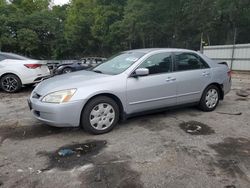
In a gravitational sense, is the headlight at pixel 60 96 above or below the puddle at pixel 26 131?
above

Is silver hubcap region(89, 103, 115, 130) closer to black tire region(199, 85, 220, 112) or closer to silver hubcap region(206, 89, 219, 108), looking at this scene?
black tire region(199, 85, 220, 112)

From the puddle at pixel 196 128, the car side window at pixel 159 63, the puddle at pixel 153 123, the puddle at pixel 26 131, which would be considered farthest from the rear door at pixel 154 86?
the puddle at pixel 26 131

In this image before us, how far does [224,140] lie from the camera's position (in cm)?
460

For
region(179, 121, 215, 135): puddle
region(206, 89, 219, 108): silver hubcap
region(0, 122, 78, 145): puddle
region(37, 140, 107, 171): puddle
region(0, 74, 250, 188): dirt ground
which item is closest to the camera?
region(0, 74, 250, 188): dirt ground

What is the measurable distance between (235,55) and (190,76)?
12507mm

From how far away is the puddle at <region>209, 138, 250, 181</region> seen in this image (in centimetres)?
356

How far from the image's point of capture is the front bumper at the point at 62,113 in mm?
4516

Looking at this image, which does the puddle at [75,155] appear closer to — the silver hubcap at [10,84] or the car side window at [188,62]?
the car side window at [188,62]

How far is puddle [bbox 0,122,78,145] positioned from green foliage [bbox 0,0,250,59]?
17.5 m

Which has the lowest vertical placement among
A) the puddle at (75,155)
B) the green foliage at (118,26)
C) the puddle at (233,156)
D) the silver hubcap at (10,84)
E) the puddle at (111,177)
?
the puddle at (233,156)

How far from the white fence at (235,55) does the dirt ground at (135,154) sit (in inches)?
455

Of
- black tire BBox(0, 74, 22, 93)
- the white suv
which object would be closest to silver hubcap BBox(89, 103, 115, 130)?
the white suv

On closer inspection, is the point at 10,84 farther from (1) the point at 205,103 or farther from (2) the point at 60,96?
(1) the point at 205,103

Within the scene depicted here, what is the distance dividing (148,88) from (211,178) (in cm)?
231
